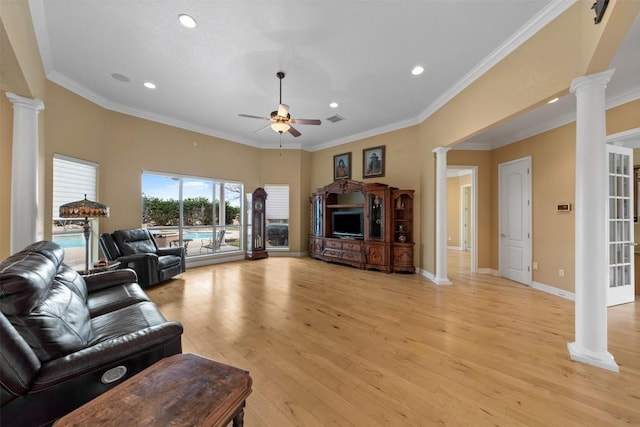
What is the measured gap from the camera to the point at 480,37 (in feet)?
9.22

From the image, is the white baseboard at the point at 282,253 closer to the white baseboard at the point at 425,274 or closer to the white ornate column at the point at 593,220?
the white baseboard at the point at 425,274

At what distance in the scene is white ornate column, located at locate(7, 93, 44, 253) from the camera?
2547mm

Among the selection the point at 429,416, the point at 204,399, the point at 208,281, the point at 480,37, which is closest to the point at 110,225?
the point at 208,281

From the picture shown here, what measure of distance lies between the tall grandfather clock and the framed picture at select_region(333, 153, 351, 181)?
2.10m

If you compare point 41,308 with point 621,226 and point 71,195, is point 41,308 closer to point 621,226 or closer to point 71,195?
point 71,195

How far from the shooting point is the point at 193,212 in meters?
5.94

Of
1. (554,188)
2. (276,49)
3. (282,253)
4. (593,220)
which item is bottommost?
(282,253)

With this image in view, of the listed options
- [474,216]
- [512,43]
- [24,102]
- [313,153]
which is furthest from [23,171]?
[474,216]

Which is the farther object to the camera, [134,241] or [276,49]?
[134,241]

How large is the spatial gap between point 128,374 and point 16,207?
2.61 m

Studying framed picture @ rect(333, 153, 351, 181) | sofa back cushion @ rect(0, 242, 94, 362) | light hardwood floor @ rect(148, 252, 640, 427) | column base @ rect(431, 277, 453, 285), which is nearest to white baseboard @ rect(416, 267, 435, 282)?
column base @ rect(431, 277, 453, 285)

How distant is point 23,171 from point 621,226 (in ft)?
25.2

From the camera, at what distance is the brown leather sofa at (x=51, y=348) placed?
1.07 m

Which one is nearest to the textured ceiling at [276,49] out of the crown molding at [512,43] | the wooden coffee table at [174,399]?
the crown molding at [512,43]
